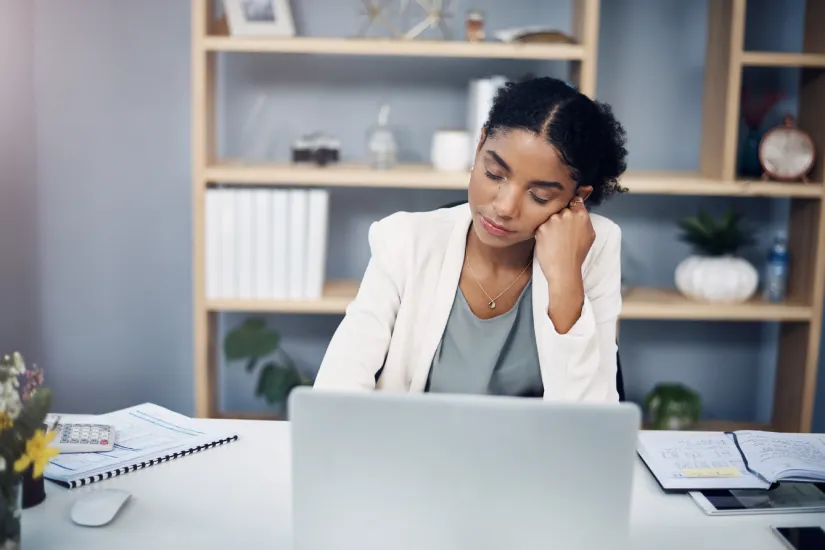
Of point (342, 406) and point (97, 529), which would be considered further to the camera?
point (97, 529)

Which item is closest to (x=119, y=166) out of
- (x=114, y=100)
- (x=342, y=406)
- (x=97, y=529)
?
(x=114, y=100)

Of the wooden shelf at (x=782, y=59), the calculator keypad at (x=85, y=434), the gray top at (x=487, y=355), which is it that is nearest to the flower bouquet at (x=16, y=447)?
the calculator keypad at (x=85, y=434)

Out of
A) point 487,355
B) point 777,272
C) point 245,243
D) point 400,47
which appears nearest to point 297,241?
point 245,243

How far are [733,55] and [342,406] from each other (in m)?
2.16

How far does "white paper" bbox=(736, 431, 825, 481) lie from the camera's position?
1.32 meters

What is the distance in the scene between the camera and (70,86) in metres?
2.92

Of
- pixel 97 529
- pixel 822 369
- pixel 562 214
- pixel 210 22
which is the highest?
pixel 210 22

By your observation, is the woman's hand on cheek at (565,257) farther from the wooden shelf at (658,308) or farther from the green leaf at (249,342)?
the green leaf at (249,342)

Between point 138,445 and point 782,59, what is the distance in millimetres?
2152

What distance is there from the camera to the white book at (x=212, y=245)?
2.62 m

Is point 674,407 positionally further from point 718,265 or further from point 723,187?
point 723,187

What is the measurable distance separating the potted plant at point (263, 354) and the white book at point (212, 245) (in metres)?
0.19

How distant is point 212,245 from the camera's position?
264cm

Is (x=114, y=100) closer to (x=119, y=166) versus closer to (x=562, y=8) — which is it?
(x=119, y=166)
